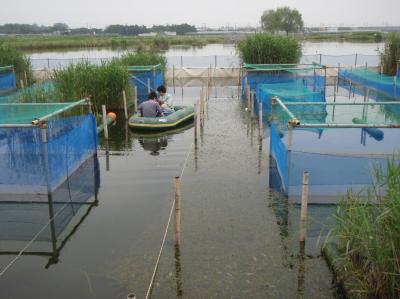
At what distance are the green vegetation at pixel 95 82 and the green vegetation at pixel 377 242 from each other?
11.4 meters

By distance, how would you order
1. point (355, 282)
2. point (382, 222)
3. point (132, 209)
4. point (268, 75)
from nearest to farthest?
point (382, 222)
point (355, 282)
point (132, 209)
point (268, 75)

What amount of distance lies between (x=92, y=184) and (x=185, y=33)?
144763mm

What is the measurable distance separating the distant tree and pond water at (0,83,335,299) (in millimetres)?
78653

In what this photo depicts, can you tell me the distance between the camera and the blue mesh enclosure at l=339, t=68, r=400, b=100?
18703 mm

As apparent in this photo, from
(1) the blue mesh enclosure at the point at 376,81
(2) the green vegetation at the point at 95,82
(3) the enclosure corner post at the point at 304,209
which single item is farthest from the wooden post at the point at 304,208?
(1) the blue mesh enclosure at the point at 376,81

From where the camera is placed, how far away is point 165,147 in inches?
506

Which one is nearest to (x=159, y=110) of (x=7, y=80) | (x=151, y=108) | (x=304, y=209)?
(x=151, y=108)

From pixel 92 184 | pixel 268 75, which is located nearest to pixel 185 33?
pixel 268 75

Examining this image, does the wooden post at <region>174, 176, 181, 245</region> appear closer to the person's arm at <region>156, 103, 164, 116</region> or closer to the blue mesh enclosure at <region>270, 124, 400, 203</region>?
the blue mesh enclosure at <region>270, 124, 400, 203</region>

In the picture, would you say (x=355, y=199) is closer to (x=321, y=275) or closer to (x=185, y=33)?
(x=321, y=275)

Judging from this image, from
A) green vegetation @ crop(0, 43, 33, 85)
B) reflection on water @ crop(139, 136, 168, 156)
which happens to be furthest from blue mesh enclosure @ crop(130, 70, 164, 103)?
green vegetation @ crop(0, 43, 33, 85)

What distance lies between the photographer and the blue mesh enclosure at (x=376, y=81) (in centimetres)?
1870

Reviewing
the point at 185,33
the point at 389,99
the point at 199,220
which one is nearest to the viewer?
the point at 199,220

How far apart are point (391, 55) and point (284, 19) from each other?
6486 cm
